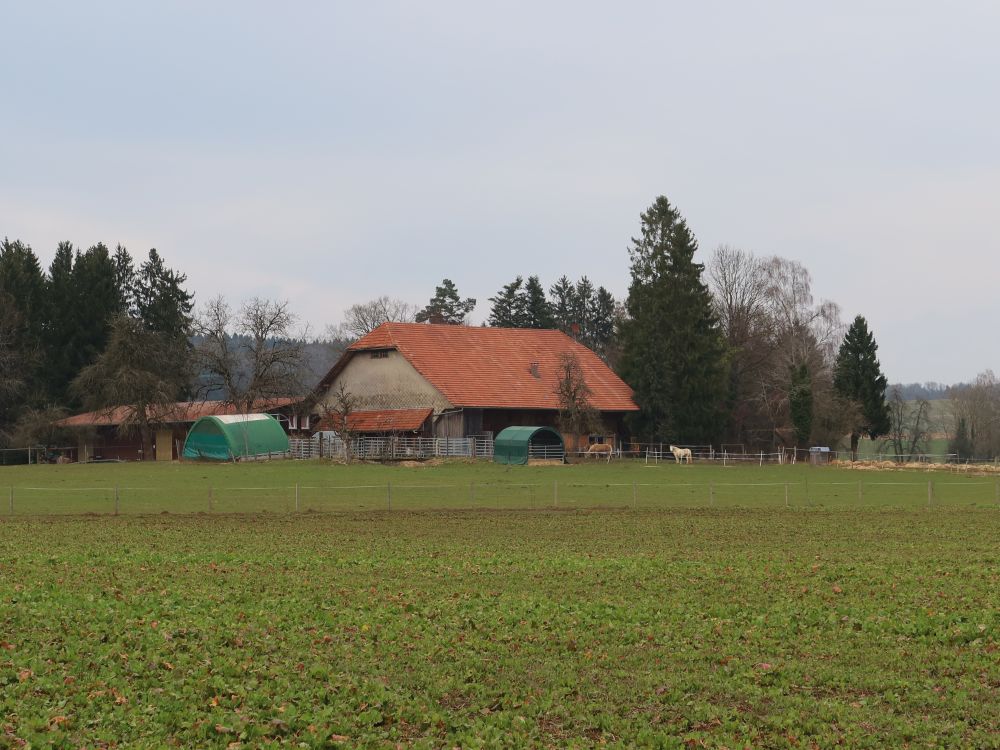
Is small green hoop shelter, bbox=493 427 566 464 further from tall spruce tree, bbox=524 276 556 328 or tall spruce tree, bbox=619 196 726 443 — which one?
tall spruce tree, bbox=524 276 556 328

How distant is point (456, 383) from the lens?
78125 millimetres

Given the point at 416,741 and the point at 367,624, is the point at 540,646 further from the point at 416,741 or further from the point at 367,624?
the point at 416,741

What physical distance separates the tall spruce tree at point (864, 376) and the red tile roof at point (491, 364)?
25.1 m

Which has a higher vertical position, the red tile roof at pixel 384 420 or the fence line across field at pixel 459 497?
the red tile roof at pixel 384 420

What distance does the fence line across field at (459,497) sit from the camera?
41188 millimetres

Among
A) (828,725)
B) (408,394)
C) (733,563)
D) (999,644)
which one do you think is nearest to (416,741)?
(828,725)

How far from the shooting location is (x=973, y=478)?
2408 inches

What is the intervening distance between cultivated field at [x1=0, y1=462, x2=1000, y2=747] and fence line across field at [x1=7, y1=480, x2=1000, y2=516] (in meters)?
11.5

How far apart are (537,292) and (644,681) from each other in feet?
394

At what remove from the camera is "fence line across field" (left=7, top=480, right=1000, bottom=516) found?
41188mm

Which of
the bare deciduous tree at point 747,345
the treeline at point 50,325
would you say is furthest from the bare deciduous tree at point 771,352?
the treeline at point 50,325

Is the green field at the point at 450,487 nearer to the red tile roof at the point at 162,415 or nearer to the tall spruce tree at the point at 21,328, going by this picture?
the red tile roof at the point at 162,415

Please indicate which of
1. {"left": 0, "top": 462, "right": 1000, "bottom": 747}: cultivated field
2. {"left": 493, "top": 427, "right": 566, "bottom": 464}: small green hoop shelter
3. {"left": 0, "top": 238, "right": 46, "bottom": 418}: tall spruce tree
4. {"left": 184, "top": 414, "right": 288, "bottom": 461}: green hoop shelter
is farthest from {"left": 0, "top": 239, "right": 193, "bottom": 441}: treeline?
{"left": 0, "top": 462, "right": 1000, "bottom": 747}: cultivated field

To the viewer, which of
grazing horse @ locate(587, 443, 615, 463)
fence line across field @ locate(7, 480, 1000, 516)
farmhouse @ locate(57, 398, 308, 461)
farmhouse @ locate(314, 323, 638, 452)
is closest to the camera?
fence line across field @ locate(7, 480, 1000, 516)
